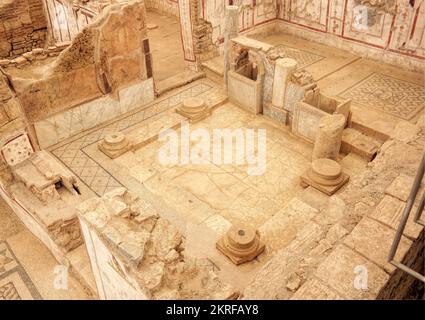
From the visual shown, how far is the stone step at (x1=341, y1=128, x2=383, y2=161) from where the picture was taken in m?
5.15

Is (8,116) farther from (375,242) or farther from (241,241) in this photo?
(375,242)

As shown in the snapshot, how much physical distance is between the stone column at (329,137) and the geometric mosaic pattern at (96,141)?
2511 millimetres

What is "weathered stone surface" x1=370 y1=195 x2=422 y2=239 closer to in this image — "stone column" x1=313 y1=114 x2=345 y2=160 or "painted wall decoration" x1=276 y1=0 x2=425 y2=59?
"stone column" x1=313 y1=114 x2=345 y2=160

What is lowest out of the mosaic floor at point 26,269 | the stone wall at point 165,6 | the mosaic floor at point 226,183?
the mosaic floor at point 26,269

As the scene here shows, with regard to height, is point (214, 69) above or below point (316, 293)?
below

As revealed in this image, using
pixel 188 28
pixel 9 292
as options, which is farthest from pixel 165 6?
pixel 9 292

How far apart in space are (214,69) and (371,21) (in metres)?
2.95

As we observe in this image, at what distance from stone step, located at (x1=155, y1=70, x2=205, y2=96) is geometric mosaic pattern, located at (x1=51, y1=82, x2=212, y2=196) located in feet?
0.54

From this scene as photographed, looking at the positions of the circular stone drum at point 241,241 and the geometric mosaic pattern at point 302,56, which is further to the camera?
the geometric mosaic pattern at point 302,56

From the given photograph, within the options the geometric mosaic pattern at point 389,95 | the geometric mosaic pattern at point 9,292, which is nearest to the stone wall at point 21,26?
the geometric mosaic pattern at point 9,292

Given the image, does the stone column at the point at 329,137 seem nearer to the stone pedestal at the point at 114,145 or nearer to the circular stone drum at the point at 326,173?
the circular stone drum at the point at 326,173

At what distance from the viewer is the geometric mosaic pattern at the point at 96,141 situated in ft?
16.3

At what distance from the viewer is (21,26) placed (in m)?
7.84

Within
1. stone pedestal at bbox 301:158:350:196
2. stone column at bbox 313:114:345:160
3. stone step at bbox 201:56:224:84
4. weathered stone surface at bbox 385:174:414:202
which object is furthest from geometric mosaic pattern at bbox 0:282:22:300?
stone step at bbox 201:56:224:84
